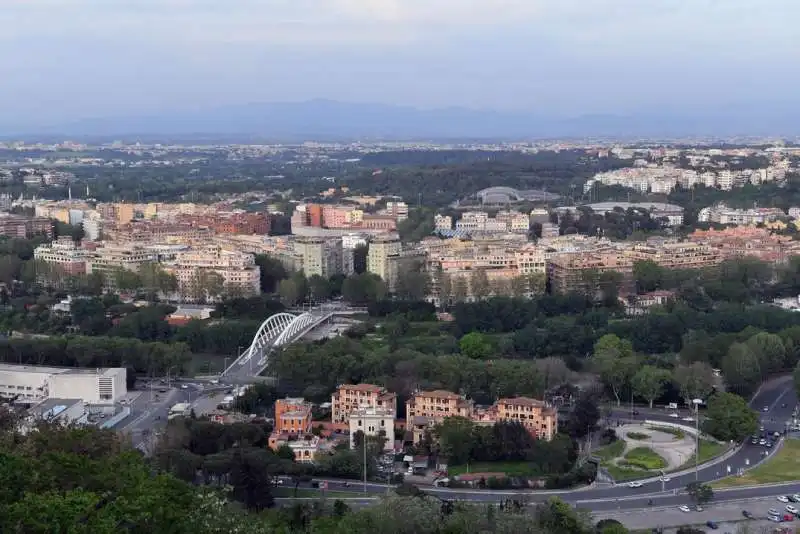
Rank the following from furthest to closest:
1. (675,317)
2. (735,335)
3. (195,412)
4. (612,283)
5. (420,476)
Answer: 1. (612,283)
2. (675,317)
3. (735,335)
4. (195,412)
5. (420,476)

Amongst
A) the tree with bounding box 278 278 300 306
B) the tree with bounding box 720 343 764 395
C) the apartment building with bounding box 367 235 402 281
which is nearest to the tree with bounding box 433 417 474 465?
the tree with bounding box 720 343 764 395

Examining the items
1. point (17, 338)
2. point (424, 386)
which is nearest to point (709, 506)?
point (424, 386)

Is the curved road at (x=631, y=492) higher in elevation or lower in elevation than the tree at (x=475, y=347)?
lower

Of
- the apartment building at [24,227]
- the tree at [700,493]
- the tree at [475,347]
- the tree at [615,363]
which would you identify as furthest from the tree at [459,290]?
the apartment building at [24,227]

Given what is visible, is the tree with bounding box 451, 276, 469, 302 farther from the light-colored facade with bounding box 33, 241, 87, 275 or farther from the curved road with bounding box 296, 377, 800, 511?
the curved road with bounding box 296, 377, 800, 511

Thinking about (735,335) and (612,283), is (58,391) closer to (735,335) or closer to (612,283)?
(735,335)

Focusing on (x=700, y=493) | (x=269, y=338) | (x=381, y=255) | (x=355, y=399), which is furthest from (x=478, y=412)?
(x=381, y=255)

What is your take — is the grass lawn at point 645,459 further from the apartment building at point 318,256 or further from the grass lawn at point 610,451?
the apartment building at point 318,256

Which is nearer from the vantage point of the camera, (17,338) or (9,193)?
(17,338)
